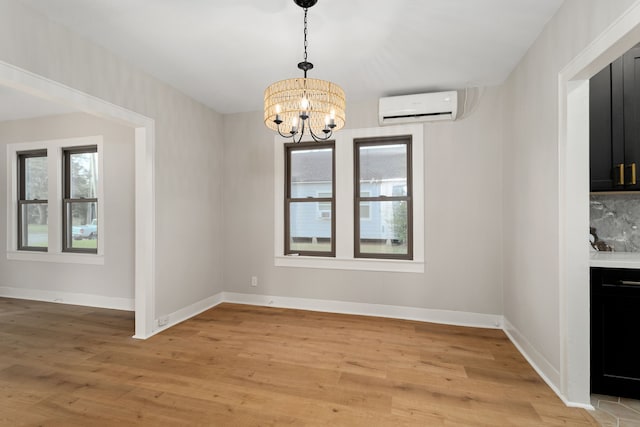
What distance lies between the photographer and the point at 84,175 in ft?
14.2

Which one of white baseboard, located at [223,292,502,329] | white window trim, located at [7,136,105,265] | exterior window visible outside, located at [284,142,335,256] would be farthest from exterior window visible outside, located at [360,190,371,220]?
white window trim, located at [7,136,105,265]

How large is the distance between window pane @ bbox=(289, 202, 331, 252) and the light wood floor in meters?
0.99

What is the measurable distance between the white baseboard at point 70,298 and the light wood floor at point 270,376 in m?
0.45

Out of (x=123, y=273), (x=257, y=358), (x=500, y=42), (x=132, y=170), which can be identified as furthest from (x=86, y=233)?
(x=500, y=42)

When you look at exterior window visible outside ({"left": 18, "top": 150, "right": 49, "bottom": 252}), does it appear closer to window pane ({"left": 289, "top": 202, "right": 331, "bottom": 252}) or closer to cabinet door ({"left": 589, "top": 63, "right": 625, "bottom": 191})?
window pane ({"left": 289, "top": 202, "right": 331, "bottom": 252})

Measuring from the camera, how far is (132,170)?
3.96m

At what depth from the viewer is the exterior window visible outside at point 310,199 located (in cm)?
405

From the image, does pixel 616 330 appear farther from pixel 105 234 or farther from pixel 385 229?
pixel 105 234

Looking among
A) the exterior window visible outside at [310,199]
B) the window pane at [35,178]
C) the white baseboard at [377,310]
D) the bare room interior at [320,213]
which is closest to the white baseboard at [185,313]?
the bare room interior at [320,213]

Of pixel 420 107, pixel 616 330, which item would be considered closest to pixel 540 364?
pixel 616 330

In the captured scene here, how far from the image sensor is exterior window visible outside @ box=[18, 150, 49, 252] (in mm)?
4551

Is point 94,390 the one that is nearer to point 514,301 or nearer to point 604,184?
point 514,301

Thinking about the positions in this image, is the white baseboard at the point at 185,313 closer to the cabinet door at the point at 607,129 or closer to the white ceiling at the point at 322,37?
the white ceiling at the point at 322,37

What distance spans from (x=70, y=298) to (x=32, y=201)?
1.61 meters
